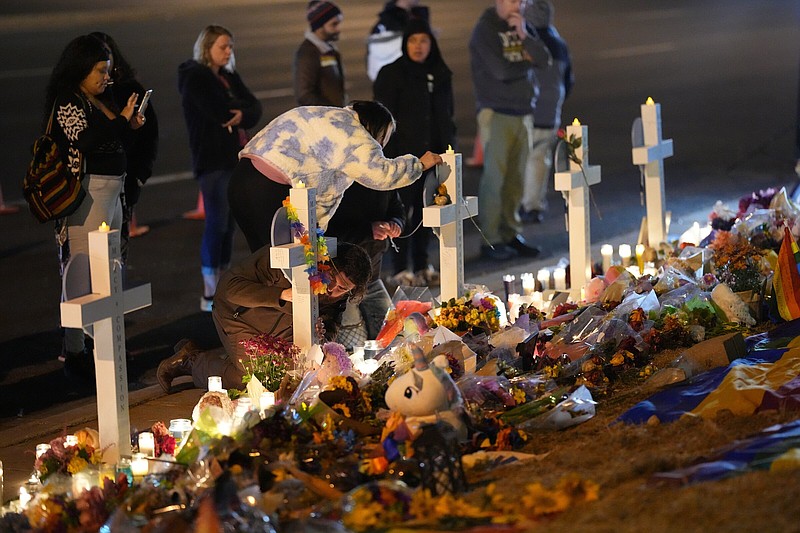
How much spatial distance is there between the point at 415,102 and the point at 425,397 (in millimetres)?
4630

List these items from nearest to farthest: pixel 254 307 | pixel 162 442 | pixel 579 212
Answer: pixel 162 442
pixel 254 307
pixel 579 212

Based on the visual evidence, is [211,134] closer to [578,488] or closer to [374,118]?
[374,118]

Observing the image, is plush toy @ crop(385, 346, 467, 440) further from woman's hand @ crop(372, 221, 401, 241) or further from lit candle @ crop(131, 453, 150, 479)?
woman's hand @ crop(372, 221, 401, 241)

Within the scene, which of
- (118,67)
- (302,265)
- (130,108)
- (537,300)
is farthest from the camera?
(537,300)

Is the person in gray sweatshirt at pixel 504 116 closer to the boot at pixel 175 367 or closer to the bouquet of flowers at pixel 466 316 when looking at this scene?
the bouquet of flowers at pixel 466 316

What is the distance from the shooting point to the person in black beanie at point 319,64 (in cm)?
988

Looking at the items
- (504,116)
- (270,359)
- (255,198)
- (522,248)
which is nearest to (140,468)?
(270,359)

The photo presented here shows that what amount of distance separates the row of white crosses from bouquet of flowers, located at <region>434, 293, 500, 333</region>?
1260 millimetres

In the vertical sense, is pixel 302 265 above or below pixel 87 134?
below

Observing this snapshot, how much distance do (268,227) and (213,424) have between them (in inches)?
79.4

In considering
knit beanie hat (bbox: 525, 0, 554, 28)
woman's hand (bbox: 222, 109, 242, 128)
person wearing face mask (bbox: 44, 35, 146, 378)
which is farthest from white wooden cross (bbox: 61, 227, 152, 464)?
knit beanie hat (bbox: 525, 0, 554, 28)

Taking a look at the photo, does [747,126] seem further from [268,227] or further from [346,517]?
[346,517]

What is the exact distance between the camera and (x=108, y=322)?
212 inches

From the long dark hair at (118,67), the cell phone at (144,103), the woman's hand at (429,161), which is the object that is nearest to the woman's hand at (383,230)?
the woman's hand at (429,161)
